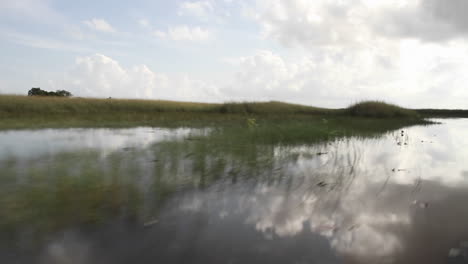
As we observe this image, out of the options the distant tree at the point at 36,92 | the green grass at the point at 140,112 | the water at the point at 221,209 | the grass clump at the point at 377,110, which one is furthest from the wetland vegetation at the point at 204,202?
the distant tree at the point at 36,92

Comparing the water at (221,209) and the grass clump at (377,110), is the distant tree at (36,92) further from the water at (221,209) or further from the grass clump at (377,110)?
the grass clump at (377,110)

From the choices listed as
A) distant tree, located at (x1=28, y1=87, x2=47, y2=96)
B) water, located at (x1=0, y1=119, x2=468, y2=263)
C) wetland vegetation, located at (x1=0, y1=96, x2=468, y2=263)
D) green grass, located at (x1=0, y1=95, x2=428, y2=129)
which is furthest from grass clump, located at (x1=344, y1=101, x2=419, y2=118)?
distant tree, located at (x1=28, y1=87, x2=47, y2=96)

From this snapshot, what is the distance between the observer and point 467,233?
2.40 meters

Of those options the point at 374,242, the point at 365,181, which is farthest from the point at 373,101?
the point at 374,242

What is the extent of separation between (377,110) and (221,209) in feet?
96.6

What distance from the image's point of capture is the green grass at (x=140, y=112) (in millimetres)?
12328

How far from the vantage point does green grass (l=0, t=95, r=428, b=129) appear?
1233cm

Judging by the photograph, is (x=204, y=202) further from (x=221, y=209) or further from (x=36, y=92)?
(x=36, y=92)

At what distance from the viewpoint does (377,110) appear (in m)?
27.8

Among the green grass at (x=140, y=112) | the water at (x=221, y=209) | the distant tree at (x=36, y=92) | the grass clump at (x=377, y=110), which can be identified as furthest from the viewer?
the distant tree at (x=36, y=92)

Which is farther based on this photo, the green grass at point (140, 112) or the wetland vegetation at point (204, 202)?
the green grass at point (140, 112)

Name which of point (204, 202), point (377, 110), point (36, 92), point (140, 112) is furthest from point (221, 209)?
point (36, 92)

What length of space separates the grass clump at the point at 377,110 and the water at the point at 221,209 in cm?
2489

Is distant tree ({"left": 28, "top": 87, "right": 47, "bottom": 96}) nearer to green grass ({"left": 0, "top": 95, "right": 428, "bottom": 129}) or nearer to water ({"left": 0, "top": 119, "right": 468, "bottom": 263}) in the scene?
green grass ({"left": 0, "top": 95, "right": 428, "bottom": 129})
